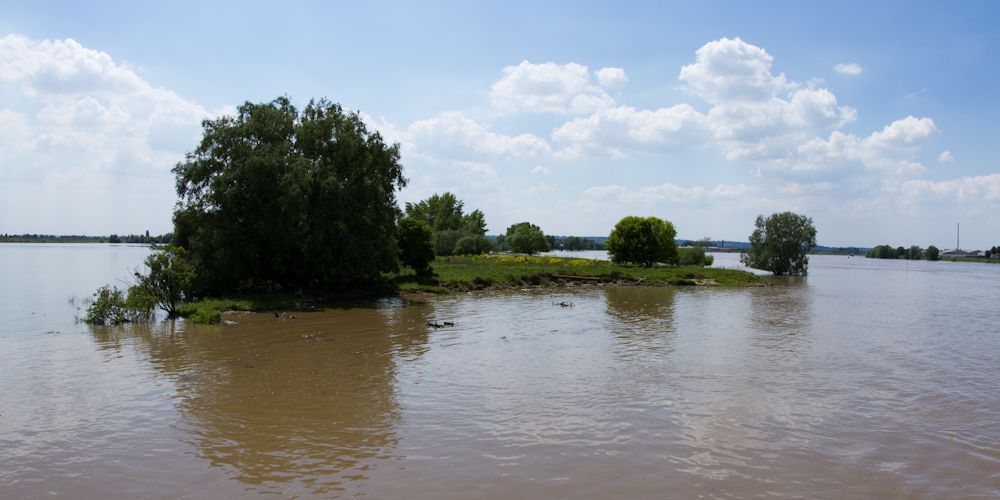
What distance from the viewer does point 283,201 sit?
31.5 m

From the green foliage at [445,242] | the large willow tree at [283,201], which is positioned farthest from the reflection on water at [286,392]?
the green foliage at [445,242]

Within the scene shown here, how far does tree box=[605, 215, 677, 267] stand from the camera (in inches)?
2879

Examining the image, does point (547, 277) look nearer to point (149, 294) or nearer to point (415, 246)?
point (415, 246)

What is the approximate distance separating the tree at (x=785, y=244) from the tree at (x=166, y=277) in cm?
7386

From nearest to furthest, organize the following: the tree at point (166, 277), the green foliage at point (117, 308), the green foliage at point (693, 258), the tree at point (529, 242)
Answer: the green foliage at point (117, 308) → the tree at point (166, 277) → the green foliage at point (693, 258) → the tree at point (529, 242)

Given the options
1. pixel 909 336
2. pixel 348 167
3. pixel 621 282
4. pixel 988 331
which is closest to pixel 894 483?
pixel 909 336

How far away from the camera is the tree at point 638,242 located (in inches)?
2879

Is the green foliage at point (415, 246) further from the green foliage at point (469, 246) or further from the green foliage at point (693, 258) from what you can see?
the green foliage at point (693, 258)

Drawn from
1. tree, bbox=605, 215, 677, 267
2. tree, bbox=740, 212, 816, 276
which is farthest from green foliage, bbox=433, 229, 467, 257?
tree, bbox=740, 212, 816, 276

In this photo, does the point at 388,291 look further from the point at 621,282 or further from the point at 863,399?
the point at 863,399

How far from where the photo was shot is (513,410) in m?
12.6

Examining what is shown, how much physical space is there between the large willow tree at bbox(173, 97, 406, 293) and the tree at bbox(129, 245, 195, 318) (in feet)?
13.7

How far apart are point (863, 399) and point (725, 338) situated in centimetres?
964

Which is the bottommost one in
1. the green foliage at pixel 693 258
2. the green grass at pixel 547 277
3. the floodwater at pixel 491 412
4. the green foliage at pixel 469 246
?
the floodwater at pixel 491 412
